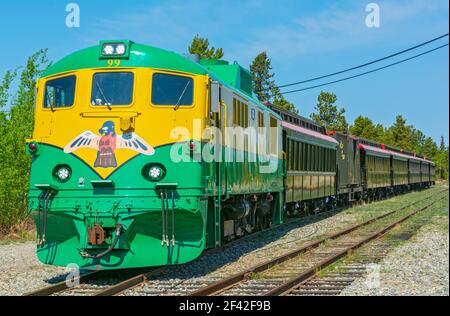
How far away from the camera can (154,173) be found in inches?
344

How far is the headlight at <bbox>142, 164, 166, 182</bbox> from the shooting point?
874cm

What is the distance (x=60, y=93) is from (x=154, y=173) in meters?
2.03

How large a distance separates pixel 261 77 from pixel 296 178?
53777 mm

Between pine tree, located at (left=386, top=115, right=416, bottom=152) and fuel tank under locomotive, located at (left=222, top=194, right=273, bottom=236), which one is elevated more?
pine tree, located at (left=386, top=115, right=416, bottom=152)

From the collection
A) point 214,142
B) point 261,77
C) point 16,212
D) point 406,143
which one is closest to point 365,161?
point 16,212

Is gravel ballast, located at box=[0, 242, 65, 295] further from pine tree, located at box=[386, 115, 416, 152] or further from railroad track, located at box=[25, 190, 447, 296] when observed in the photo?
pine tree, located at box=[386, 115, 416, 152]

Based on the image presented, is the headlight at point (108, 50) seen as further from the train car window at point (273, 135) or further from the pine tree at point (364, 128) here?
the pine tree at point (364, 128)

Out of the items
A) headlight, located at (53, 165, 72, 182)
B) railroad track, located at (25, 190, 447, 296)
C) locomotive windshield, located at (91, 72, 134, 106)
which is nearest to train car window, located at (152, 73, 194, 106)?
locomotive windshield, located at (91, 72, 134, 106)

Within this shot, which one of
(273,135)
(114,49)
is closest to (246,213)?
(273,135)

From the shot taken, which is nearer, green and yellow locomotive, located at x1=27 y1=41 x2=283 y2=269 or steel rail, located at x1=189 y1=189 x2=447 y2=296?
steel rail, located at x1=189 y1=189 x2=447 y2=296

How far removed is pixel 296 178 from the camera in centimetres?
1897

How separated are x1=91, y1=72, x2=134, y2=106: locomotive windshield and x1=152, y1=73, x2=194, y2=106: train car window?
37 cm

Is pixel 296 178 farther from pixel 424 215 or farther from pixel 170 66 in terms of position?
pixel 170 66

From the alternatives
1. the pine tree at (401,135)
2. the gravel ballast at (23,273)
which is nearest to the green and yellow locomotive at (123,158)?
the gravel ballast at (23,273)
